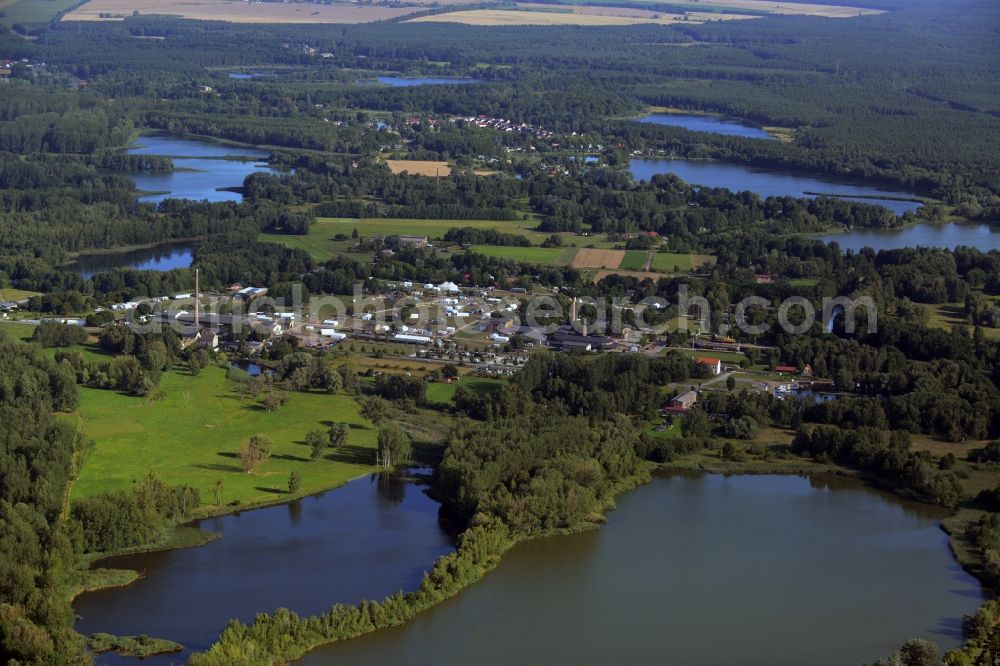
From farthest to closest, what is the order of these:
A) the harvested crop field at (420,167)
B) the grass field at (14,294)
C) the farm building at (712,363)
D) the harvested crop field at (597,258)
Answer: the harvested crop field at (420,167) < the harvested crop field at (597,258) < the grass field at (14,294) < the farm building at (712,363)

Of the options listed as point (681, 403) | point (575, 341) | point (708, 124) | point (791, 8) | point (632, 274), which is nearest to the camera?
point (681, 403)

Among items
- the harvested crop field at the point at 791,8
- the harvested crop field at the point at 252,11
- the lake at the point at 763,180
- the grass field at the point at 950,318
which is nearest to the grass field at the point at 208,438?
the grass field at the point at 950,318

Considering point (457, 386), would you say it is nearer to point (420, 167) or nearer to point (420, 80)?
point (420, 167)

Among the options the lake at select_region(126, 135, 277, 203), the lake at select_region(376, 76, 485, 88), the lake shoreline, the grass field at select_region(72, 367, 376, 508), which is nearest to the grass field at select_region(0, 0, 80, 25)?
the lake at select_region(126, 135, 277, 203)

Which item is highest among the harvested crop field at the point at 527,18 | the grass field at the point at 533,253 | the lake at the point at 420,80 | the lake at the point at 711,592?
the harvested crop field at the point at 527,18

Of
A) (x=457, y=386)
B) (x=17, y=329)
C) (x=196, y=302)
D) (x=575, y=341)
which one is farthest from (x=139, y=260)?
(x=457, y=386)

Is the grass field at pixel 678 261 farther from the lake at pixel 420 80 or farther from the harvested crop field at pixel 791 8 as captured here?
the harvested crop field at pixel 791 8

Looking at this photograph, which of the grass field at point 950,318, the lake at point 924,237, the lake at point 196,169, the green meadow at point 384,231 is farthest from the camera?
the lake at point 196,169
